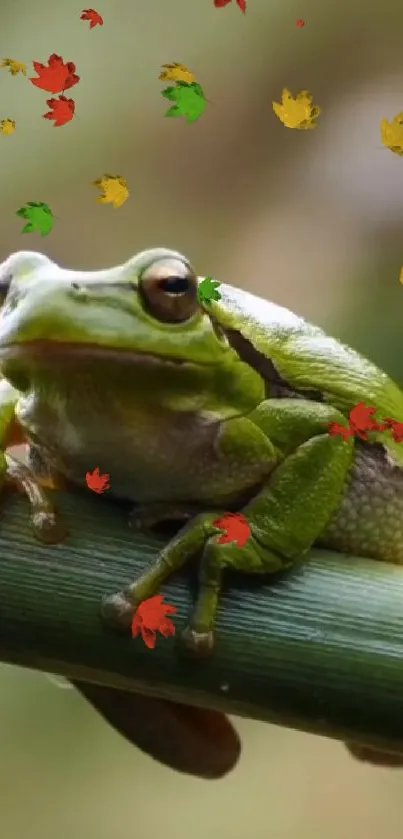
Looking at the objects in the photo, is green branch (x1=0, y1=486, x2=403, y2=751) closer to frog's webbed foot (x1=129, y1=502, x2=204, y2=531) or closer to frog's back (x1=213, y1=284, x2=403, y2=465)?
frog's webbed foot (x1=129, y1=502, x2=204, y2=531)

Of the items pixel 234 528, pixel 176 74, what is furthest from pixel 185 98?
pixel 234 528

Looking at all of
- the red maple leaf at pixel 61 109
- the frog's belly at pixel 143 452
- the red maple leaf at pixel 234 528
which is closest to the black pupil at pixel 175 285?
the frog's belly at pixel 143 452

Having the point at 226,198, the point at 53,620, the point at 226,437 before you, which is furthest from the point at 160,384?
the point at 226,198

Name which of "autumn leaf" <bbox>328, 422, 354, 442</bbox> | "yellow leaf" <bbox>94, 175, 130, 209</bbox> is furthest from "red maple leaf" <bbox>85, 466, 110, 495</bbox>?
"yellow leaf" <bbox>94, 175, 130, 209</bbox>

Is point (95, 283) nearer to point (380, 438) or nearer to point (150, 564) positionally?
point (150, 564)

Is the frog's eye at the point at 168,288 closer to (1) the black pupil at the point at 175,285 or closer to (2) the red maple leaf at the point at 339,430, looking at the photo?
(1) the black pupil at the point at 175,285
